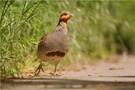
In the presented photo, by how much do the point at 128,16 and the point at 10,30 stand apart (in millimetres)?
8060

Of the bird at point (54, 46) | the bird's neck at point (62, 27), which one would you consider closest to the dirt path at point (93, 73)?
the bird at point (54, 46)

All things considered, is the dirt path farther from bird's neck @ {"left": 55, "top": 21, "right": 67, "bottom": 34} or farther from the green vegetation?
bird's neck @ {"left": 55, "top": 21, "right": 67, "bottom": 34}

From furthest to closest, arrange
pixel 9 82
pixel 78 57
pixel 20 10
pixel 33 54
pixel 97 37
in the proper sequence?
pixel 97 37, pixel 78 57, pixel 33 54, pixel 20 10, pixel 9 82

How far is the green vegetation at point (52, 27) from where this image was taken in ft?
26.8

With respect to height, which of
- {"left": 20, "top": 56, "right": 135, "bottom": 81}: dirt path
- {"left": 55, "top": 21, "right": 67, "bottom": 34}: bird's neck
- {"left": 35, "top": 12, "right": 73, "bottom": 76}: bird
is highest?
{"left": 55, "top": 21, "right": 67, "bottom": 34}: bird's neck

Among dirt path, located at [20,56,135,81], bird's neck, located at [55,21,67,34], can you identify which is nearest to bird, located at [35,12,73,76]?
bird's neck, located at [55,21,67,34]

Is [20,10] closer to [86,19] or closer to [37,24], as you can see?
[37,24]

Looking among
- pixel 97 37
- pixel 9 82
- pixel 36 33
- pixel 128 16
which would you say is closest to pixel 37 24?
pixel 36 33

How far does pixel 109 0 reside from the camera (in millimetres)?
12812

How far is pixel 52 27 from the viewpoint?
33.2 ft

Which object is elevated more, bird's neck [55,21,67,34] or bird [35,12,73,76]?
bird's neck [55,21,67,34]

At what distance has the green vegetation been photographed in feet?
26.8

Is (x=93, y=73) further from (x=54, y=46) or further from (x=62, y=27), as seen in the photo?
(x=54, y=46)

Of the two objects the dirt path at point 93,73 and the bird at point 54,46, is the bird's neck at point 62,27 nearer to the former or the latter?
the bird at point 54,46
